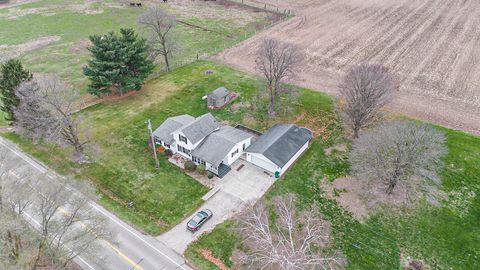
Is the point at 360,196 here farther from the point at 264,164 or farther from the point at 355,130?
the point at 264,164

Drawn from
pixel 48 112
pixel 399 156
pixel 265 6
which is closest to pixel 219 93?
pixel 48 112

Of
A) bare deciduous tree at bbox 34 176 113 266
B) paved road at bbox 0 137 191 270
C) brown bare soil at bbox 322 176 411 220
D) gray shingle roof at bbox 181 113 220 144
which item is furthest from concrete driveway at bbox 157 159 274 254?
brown bare soil at bbox 322 176 411 220

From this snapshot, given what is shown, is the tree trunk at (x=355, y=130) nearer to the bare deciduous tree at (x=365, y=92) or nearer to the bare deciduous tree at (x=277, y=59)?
the bare deciduous tree at (x=365, y=92)

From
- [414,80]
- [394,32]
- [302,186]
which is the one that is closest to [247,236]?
[302,186]

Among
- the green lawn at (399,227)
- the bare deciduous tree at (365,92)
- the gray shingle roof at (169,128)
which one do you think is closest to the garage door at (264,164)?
the green lawn at (399,227)

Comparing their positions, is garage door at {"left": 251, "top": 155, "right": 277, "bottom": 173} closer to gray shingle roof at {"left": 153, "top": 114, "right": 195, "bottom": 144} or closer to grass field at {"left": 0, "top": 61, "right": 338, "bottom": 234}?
grass field at {"left": 0, "top": 61, "right": 338, "bottom": 234}

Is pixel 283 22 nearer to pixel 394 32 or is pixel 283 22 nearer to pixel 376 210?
pixel 394 32
